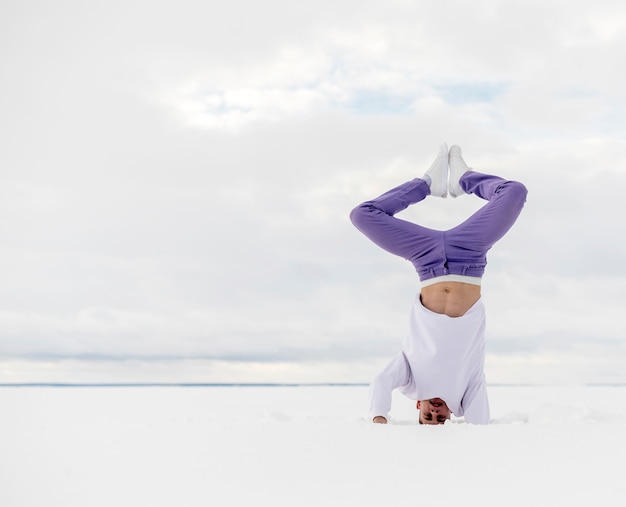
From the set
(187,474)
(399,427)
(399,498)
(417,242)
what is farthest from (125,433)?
(417,242)

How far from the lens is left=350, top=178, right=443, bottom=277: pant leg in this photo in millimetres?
3570

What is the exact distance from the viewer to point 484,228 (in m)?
3.51

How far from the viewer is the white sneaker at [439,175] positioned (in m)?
3.94

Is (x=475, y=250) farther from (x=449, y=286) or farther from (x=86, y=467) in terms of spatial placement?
(x=86, y=467)

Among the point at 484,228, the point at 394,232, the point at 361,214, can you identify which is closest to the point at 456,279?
the point at 484,228

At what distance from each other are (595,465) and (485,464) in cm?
38

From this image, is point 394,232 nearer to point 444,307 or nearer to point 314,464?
point 444,307

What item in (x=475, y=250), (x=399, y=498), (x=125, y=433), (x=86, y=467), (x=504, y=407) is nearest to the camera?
(x=399, y=498)

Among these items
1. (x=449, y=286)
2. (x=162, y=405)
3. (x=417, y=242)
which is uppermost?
(x=417, y=242)

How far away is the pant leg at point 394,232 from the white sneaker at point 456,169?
439mm

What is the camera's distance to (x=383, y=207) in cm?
367

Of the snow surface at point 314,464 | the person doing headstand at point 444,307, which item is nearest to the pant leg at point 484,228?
the person doing headstand at point 444,307

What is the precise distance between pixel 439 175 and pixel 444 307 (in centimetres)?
86

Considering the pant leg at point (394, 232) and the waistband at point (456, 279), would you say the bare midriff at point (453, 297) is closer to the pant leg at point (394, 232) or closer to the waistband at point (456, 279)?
the waistband at point (456, 279)
